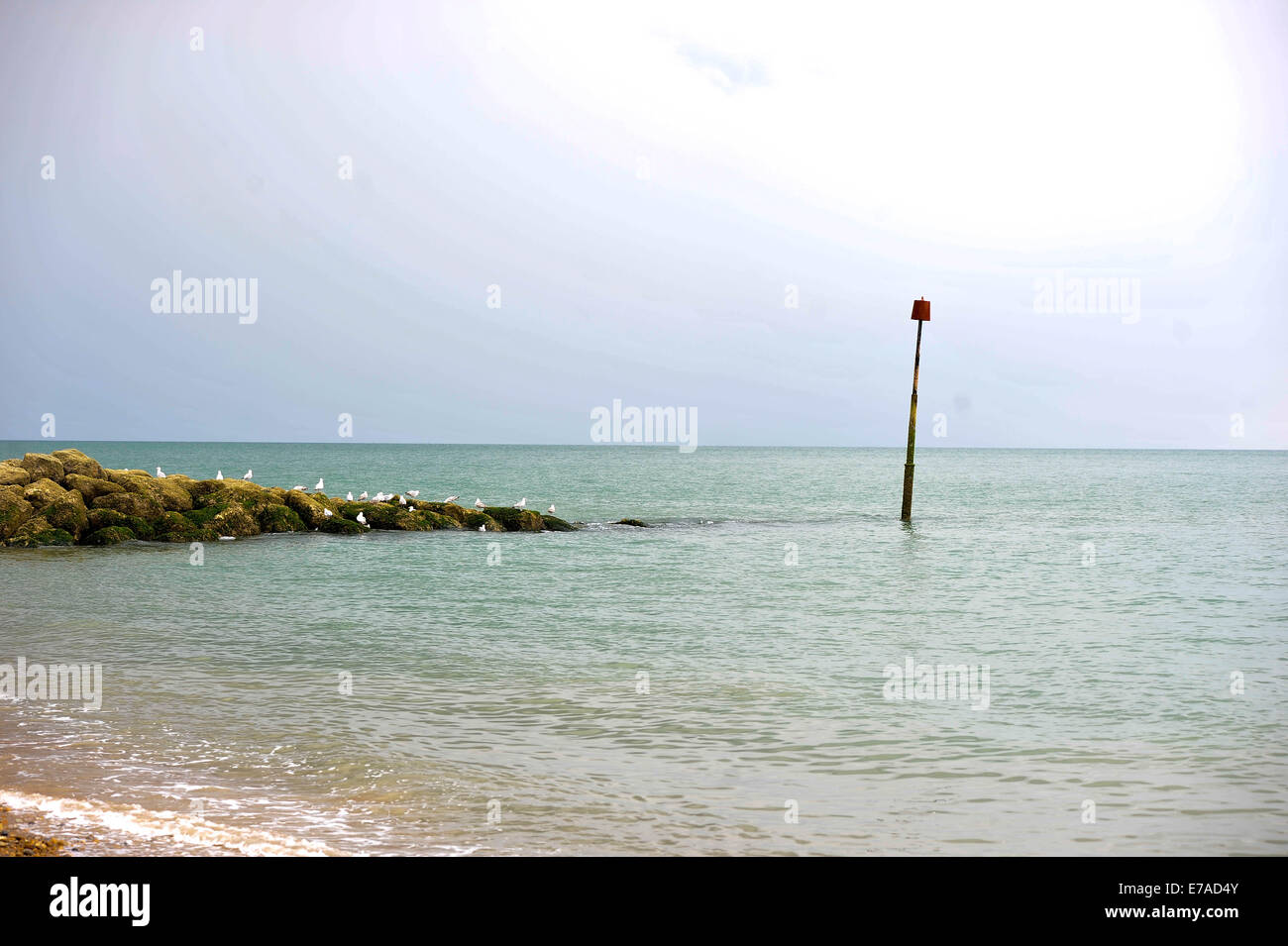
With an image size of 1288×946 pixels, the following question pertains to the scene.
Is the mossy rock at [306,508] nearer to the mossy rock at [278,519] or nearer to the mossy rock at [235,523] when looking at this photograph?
the mossy rock at [278,519]

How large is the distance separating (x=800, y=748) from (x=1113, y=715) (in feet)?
13.5

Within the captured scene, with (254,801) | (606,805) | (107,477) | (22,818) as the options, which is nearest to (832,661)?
(606,805)

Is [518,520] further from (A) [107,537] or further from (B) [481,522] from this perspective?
(A) [107,537]

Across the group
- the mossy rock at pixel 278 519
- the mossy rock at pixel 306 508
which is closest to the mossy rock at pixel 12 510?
the mossy rock at pixel 278 519

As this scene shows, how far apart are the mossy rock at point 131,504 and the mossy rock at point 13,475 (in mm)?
2225

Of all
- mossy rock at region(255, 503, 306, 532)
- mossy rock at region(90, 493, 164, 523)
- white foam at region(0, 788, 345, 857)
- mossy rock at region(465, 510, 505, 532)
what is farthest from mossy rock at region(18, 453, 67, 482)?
white foam at region(0, 788, 345, 857)

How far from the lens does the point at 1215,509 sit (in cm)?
5262

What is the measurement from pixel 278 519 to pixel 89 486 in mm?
5932

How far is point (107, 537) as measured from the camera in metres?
28.4

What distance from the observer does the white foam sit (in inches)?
261

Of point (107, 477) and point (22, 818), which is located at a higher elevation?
point (107, 477)

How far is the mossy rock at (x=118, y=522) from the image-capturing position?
28.9m
